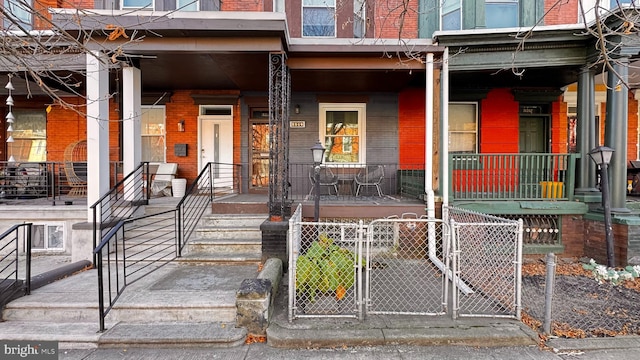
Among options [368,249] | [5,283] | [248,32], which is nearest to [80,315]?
[5,283]

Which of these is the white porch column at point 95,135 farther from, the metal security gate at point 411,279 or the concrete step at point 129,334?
the metal security gate at point 411,279

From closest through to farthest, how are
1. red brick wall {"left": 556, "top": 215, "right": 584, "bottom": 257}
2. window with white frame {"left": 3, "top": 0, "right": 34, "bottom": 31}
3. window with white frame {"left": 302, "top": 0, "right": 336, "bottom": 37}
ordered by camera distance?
window with white frame {"left": 3, "top": 0, "right": 34, "bottom": 31} < red brick wall {"left": 556, "top": 215, "right": 584, "bottom": 257} < window with white frame {"left": 302, "top": 0, "right": 336, "bottom": 37}

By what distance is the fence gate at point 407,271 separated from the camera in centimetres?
390

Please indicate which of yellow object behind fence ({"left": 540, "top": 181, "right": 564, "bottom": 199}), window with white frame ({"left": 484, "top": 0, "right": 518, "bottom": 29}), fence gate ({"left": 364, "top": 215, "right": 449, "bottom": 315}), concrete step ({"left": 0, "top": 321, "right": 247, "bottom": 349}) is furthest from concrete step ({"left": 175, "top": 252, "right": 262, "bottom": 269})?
window with white frame ({"left": 484, "top": 0, "right": 518, "bottom": 29})

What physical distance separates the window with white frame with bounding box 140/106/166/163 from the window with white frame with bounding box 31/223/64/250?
3343mm

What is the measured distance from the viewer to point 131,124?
635 centimetres

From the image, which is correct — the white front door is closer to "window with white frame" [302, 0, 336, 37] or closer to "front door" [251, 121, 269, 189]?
"front door" [251, 121, 269, 189]

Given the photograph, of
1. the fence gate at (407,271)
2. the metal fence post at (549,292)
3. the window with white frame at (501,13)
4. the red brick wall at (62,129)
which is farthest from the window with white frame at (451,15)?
the red brick wall at (62,129)

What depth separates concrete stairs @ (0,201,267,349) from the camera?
3396 mm

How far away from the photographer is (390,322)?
12.0 ft

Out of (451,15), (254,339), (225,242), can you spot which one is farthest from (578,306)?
(451,15)

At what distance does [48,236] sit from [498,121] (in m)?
11.5

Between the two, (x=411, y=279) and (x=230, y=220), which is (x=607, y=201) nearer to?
(x=411, y=279)

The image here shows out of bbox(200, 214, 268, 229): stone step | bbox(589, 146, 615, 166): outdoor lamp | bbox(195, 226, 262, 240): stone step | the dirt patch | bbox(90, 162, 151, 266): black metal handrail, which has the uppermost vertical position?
bbox(589, 146, 615, 166): outdoor lamp
